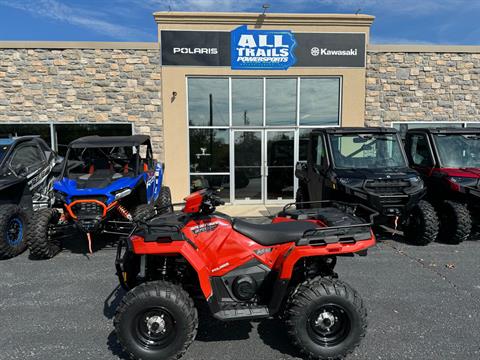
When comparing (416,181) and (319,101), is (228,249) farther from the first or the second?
(319,101)

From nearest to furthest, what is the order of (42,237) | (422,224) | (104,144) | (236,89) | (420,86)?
(42,237) → (422,224) → (104,144) → (236,89) → (420,86)

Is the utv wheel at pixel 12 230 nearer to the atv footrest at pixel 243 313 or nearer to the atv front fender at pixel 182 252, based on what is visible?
the atv front fender at pixel 182 252

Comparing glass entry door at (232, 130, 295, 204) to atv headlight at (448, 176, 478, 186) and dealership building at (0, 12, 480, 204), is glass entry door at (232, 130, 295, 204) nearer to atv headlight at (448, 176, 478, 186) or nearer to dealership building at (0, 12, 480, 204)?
dealership building at (0, 12, 480, 204)

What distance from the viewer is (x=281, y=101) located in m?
10.3

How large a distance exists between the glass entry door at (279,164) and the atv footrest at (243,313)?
7.47m

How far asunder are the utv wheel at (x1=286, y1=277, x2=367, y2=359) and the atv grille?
3095 millimetres

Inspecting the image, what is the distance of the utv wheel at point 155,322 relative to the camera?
2863mm

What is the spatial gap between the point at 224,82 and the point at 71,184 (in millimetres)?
5621

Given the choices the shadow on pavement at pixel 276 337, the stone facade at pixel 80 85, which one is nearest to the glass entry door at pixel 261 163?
the stone facade at pixel 80 85

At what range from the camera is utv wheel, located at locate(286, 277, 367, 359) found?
292 cm

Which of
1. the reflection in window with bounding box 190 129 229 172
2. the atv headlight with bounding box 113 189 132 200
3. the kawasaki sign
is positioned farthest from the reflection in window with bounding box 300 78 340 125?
the atv headlight with bounding box 113 189 132 200

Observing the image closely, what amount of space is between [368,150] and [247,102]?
15.3 feet

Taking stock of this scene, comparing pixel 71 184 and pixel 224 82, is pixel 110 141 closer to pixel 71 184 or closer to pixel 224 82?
pixel 71 184

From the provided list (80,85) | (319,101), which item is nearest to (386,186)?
(319,101)
